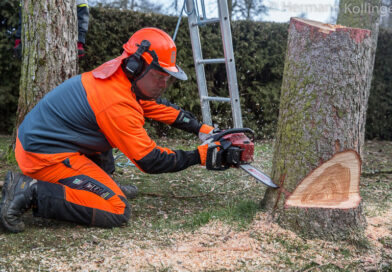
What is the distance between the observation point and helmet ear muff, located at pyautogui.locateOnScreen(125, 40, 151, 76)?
2.49 m

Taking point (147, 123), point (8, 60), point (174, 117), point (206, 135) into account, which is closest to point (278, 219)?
point (206, 135)

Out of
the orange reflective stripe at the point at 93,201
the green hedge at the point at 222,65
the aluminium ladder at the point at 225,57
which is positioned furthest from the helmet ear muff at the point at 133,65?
the green hedge at the point at 222,65

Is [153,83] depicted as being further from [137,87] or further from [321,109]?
[321,109]

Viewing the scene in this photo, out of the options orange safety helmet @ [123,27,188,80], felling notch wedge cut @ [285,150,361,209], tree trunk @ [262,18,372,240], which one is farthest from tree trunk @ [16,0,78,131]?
felling notch wedge cut @ [285,150,361,209]

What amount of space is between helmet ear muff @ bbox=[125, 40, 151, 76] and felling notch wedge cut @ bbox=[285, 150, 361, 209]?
1339mm

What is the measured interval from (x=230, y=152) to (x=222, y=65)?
14.8 feet

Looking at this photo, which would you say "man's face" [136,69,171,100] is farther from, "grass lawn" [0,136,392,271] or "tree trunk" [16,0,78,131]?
"tree trunk" [16,0,78,131]

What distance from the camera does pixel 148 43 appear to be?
8.28 feet

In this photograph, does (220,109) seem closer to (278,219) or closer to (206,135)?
(206,135)

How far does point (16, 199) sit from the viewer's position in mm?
2479

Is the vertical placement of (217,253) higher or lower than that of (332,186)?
lower

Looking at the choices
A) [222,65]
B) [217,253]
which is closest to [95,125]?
[217,253]

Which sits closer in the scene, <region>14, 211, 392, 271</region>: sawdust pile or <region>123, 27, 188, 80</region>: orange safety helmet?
<region>14, 211, 392, 271</region>: sawdust pile

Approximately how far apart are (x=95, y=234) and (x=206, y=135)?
129 cm
